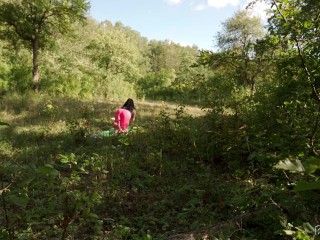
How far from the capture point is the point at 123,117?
29.0ft

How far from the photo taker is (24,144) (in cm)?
791

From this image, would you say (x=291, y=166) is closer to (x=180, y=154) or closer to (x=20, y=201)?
(x=20, y=201)

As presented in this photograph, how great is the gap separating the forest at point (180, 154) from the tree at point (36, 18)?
51 mm

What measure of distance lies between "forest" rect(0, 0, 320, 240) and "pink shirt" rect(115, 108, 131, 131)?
331mm

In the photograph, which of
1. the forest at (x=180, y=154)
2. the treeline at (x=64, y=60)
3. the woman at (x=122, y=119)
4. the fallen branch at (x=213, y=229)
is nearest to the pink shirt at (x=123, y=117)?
the woman at (x=122, y=119)

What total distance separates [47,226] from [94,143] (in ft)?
12.3

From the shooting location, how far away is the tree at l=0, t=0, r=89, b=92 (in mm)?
13258

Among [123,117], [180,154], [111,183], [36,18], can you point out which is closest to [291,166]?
[111,183]

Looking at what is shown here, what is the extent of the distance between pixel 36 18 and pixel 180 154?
1010cm

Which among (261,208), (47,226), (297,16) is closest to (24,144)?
(47,226)

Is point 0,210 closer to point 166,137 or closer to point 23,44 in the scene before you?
point 166,137

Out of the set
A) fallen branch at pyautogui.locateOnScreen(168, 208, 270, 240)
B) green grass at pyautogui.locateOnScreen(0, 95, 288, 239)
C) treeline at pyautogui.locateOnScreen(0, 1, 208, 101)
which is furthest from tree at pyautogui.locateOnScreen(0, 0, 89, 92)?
fallen branch at pyautogui.locateOnScreen(168, 208, 270, 240)

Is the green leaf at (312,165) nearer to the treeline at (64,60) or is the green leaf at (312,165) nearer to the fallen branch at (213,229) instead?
the fallen branch at (213,229)

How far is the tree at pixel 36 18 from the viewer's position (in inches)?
522
